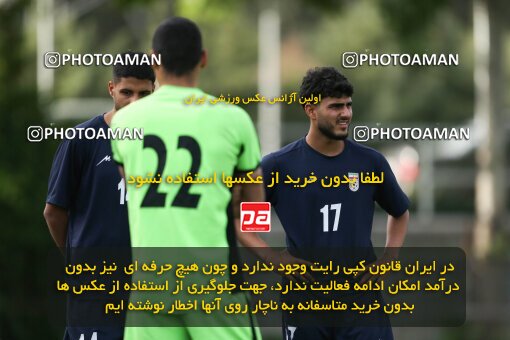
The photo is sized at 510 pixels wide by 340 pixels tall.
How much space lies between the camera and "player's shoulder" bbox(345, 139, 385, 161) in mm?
7691

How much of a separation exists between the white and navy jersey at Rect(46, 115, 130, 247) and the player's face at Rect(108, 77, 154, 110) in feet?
0.62

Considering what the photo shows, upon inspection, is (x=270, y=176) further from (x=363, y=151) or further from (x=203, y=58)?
(x=203, y=58)

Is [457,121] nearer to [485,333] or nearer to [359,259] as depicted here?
[485,333]

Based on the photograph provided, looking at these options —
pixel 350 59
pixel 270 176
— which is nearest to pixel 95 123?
pixel 270 176

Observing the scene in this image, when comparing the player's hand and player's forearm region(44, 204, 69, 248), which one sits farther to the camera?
player's forearm region(44, 204, 69, 248)

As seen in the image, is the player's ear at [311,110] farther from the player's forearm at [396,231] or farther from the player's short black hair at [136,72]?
the player's short black hair at [136,72]

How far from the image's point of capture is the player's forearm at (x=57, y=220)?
7.52 m

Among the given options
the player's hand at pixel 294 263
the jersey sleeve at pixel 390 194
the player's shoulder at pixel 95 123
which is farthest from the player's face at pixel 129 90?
the jersey sleeve at pixel 390 194

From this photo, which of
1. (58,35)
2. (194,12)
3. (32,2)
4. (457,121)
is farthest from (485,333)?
(457,121)

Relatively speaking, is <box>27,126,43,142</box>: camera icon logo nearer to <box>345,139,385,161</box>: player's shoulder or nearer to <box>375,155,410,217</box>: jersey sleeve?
<box>345,139,385,161</box>: player's shoulder

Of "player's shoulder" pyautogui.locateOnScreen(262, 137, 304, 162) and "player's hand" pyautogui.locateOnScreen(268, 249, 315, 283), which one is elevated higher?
"player's shoulder" pyautogui.locateOnScreen(262, 137, 304, 162)

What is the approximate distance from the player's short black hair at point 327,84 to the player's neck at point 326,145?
26 cm

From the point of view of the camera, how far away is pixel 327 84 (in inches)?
306

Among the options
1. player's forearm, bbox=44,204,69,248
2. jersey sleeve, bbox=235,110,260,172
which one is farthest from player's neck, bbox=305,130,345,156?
jersey sleeve, bbox=235,110,260,172
